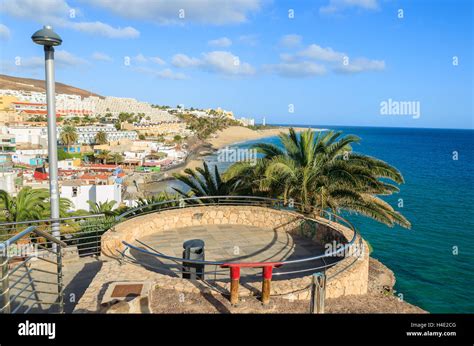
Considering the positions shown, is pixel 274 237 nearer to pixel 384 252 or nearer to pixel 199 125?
pixel 384 252

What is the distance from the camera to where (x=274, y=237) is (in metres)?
10.9

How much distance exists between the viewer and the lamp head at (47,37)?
7096 mm

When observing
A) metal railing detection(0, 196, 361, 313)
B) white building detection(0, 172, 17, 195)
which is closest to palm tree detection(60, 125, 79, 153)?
white building detection(0, 172, 17, 195)

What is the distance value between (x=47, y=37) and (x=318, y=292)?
7179 millimetres

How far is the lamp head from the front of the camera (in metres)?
7.10

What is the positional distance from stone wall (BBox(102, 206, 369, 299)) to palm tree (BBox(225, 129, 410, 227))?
92 cm

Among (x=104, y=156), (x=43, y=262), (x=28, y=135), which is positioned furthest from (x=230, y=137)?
(x=43, y=262)

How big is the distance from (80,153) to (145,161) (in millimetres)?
22334

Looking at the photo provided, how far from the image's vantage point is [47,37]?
7.17 m

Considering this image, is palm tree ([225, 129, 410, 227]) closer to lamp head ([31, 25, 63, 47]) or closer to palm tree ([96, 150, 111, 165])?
lamp head ([31, 25, 63, 47])

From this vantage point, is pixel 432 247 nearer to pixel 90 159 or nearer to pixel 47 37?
pixel 47 37

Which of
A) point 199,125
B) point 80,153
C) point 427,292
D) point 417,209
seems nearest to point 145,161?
point 80,153
